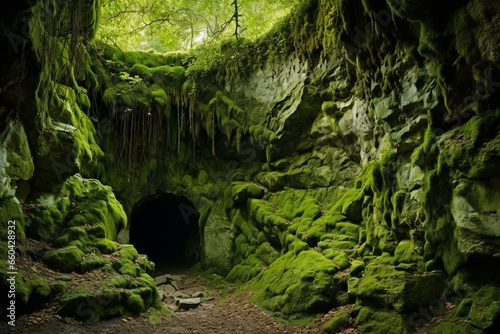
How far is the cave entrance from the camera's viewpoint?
17625 millimetres

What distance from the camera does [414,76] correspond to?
7582 millimetres

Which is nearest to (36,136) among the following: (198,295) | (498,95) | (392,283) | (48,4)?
(48,4)

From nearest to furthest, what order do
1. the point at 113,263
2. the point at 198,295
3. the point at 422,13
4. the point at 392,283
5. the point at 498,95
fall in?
the point at 498,95
the point at 422,13
the point at 392,283
the point at 113,263
the point at 198,295

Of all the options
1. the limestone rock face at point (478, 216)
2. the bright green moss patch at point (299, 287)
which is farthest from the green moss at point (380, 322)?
the limestone rock face at point (478, 216)

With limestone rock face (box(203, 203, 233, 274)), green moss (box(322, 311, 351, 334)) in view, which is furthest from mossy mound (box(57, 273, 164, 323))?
limestone rock face (box(203, 203, 233, 274))

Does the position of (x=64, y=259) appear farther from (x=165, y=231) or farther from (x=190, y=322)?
(x=165, y=231)

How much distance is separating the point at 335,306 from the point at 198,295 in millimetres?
5316

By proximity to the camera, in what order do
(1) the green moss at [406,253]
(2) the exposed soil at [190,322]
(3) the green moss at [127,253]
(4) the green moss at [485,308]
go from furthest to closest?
(3) the green moss at [127,253] < (1) the green moss at [406,253] < (2) the exposed soil at [190,322] < (4) the green moss at [485,308]

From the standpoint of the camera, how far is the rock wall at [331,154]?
607 centimetres

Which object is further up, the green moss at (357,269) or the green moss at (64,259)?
the green moss at (357,269)

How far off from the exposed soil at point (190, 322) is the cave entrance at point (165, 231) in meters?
6.77

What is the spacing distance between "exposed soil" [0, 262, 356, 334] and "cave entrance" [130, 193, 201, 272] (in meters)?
6.77

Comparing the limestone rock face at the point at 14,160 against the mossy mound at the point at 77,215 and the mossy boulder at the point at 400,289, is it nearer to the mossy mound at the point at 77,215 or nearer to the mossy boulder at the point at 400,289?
the mossy mound at the point at 77,215

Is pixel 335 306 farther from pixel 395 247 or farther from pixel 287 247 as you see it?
pixel 287 247
